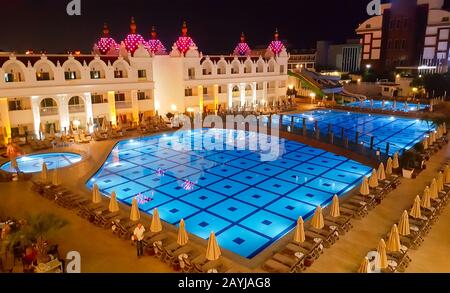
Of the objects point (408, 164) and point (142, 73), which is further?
point (142, 73)

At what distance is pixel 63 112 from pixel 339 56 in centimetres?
5819

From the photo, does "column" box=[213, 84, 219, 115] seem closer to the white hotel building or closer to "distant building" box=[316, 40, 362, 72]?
the white hotel building

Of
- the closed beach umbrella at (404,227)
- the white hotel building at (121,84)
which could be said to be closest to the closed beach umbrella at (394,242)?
the closed beach umbrella at (404,227)

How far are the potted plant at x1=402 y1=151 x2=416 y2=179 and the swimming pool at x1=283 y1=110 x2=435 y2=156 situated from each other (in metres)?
5.09

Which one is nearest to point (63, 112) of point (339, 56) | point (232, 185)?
point (232, 185)

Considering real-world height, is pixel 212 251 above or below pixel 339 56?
below

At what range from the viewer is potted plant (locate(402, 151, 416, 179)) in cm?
1542

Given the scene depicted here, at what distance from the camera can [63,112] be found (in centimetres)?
2525

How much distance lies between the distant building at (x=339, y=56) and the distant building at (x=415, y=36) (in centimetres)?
1276

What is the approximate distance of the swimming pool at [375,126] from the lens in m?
24.1

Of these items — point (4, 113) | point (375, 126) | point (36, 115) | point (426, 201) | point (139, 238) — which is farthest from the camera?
point (375, 126)

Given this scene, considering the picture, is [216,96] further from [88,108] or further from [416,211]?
[416,211]

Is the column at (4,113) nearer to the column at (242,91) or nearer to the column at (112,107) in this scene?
the column at (112,107)
